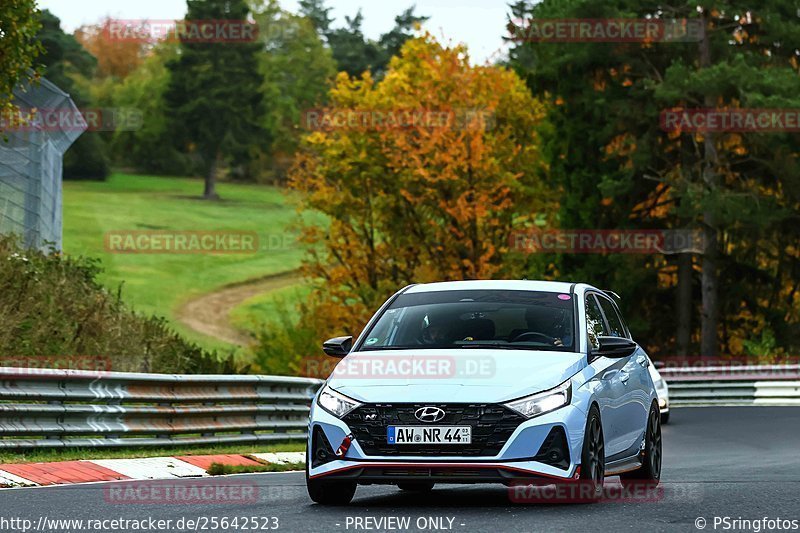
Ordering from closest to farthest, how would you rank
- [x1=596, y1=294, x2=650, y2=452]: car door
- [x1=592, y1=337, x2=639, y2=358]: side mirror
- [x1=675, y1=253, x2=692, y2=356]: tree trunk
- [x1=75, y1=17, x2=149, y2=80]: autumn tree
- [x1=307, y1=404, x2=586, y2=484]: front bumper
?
[x1=307, y1=404, x2=586, y2=484]: front bumper → [x1=592, y1=337, x2=639, y2=358]: side mirror → [x1=596, y1=294, x2=650, y2=452]: car door → [x1=675, y1=253, x2=692, y2=356]: tree trunk → [x1=75, y1=17, x2=149, y2=80]: autumn tree

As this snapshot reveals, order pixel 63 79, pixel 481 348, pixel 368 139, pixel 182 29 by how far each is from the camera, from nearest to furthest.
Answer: pixel 481 348 → pixel 368 139 → pixel 63 79 → pixel 182 29

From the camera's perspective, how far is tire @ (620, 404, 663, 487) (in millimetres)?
13141

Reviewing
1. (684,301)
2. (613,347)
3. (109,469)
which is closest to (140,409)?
(109,469)

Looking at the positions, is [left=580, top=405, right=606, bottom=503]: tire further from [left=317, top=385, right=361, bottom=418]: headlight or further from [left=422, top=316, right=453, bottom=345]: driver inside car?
[left=317, top=385, right=361, bottom=418]: headlight

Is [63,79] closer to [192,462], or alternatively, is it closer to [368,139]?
[368,139]

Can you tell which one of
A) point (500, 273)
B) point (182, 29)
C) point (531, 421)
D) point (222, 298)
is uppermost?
point (182, 29)

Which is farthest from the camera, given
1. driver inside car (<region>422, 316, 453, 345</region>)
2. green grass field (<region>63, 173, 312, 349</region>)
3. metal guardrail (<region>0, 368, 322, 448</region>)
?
green grass field (<region>63, 173, 312, 349</region>)

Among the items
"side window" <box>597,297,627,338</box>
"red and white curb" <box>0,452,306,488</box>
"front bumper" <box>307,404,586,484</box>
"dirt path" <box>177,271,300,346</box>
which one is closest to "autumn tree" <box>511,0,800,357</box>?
"dirt path" <box>177,271,300,346</box>

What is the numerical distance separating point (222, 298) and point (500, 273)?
35350mm

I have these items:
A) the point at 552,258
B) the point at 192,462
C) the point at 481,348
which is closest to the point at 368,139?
the point at 552,258

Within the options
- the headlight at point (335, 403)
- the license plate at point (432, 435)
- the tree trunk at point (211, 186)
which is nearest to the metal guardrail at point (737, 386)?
the headlight at point (335, 403)

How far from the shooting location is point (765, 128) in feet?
152

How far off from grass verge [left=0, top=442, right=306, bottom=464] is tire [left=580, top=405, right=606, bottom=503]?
5673mm

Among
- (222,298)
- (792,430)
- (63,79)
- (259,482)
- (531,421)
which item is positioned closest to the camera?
(531,421)
